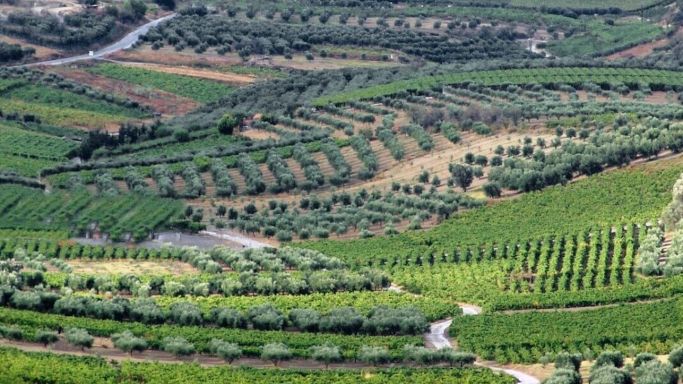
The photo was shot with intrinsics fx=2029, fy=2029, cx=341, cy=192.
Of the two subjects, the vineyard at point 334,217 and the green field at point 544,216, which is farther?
the green field at point 544,216

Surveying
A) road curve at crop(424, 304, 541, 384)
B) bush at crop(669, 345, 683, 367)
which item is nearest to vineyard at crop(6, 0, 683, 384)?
bush at crop(669, 345, 683, 367)

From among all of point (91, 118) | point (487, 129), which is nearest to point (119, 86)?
point (91, 118)

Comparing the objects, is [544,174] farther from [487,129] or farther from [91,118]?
[91,118]

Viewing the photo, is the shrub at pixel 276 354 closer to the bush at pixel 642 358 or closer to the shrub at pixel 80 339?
the shrub at pixel 80 339

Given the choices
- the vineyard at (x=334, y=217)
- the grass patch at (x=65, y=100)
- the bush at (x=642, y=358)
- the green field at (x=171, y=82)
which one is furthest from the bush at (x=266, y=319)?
the green field at (x=171, y=82)

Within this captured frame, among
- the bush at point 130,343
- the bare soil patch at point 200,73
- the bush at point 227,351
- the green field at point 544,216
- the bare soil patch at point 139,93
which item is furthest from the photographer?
the bare soil patch at point 200,73

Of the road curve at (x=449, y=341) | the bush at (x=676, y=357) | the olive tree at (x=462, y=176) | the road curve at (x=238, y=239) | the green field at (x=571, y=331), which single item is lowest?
the road curve at (x=238, y=239)

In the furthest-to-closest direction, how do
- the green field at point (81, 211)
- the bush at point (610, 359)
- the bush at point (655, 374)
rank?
the green field at point (81, 211) < the bush at point (610, 359) < the bush at point (655, 374)

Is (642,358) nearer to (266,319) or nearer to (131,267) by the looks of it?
(266,319)
